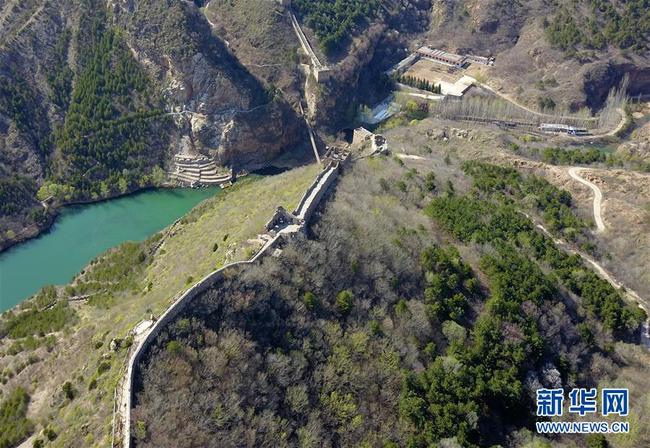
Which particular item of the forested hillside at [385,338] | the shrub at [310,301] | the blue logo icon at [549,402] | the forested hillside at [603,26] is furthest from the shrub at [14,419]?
the forested hillside at [603,26]

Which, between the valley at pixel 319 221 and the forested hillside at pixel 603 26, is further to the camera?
the forested hillside at pixel 603 26

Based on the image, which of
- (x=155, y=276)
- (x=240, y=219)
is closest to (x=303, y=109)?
(x=240, y=219)

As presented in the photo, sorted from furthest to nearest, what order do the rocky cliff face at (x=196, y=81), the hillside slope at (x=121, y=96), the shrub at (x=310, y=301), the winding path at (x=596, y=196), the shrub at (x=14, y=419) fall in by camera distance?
the rocky cliff face at (x=196, y=81) < the hillside slope at (x=121, y=96) < the winding path at (x=596, y=196) < the shrub at (x=310, y=301) < the shrub at (x=14, y=419)

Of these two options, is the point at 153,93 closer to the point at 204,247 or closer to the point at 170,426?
the point at 204,247

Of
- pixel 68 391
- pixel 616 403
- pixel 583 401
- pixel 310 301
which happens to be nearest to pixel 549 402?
pixel 583 401

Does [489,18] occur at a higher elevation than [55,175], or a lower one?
higher

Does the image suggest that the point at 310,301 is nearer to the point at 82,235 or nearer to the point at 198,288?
the point at 198,288

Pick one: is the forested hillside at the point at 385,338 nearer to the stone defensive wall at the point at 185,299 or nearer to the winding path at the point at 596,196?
the stone defensive wall at the point at 185,299
